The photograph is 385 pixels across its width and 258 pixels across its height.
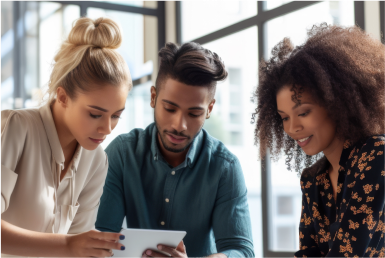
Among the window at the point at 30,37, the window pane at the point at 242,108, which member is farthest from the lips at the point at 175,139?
the window at the point at 30,37

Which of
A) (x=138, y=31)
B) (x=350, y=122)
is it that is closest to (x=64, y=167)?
(x=350, y=122)

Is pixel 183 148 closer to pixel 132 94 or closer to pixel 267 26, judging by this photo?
pixel 267 26

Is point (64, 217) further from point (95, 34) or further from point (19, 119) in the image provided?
point (95, 34)

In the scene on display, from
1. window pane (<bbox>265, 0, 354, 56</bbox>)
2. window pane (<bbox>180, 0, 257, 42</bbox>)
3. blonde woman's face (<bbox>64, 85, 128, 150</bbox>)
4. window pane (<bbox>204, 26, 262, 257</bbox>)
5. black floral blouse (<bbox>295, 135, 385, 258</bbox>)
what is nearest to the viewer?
black floral blouse (<bbox>295, 135, 385, 258</bbox>)

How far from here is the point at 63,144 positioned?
1.71 meters

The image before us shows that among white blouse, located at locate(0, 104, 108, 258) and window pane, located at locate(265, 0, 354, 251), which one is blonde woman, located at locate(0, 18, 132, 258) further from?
window pane, located at locate(265, 0, 354, 251)

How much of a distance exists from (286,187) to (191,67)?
5.67ft

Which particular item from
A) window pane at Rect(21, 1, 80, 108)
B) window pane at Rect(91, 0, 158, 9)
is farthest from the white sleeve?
window pane at Rect(91, 0, 158, 9)

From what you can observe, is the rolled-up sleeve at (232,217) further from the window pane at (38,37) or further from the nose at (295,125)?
the window pane at (38,37)

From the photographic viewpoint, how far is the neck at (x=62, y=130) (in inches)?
65.6

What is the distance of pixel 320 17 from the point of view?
3.05m

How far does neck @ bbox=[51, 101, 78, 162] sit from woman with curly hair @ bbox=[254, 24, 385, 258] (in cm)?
88

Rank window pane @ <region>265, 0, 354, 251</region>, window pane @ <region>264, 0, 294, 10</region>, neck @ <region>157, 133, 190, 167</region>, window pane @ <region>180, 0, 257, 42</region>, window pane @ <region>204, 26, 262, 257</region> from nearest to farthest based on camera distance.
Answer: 1. neck @ <region>157, 133, 190, 167</region>
2. window pane @ <region>265, 0, 354, 251</region>
3. window pane @ <region>264, 0, 294, 10</region>
4. window pane @ <region>204, 26, 262, 257</region>
5. window pane @ <region>180, 0, 257, 42</region>

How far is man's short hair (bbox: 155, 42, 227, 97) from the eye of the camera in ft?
6.75
